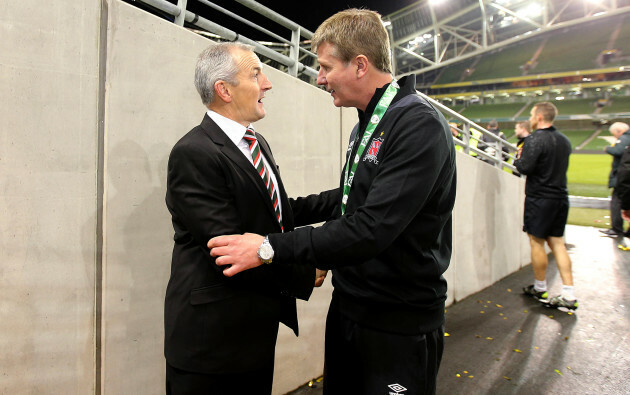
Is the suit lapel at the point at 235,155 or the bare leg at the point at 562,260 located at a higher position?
the suit lapel at the point at 235,155

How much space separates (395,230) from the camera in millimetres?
1279

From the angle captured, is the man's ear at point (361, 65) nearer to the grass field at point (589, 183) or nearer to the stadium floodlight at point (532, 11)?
the grass field at point (589, 183)

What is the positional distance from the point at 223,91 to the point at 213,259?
626mm

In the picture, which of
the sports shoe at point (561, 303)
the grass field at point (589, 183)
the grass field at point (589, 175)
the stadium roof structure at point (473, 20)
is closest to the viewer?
the sports shoe at point (561, 303)

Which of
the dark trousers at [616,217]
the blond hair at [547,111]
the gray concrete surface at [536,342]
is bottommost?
the gray concrete surface at [536,342]

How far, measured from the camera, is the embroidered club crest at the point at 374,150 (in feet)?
4.53

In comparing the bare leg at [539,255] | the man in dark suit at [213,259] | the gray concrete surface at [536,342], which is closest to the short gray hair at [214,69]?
the man in dark suit at [213,259]

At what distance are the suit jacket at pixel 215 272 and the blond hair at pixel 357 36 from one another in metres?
0.53

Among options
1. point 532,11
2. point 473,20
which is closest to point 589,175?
point 532,11

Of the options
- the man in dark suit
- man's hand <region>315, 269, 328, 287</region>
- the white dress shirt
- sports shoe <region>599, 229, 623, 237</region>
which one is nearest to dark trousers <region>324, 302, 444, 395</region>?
man's hand <region>315, 269, 328, 287</region>

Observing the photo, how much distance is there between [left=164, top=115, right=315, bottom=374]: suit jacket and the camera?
53.1 inches

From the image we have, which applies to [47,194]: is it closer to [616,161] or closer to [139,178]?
[139,178]

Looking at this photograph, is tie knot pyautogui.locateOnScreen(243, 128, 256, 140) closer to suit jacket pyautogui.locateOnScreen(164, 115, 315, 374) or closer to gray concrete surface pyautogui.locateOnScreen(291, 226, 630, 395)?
suit jacket pyautogui.locateOnScreen(164, 115, 315, 374)

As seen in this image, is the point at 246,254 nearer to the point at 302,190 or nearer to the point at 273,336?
the point at 273,336
